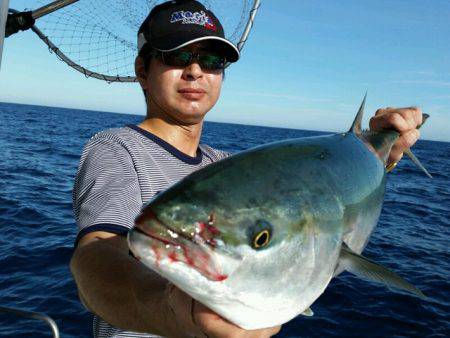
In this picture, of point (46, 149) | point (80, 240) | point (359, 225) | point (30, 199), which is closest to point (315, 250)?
point (359, 225)

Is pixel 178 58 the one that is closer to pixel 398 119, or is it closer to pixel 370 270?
pixel 398 119

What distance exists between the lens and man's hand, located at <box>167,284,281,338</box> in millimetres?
1544

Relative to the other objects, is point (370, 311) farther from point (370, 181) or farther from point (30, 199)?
point (30, 199)

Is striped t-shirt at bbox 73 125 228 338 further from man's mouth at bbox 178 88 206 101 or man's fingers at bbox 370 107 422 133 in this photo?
man's fingers at bbox 370 107 422 133

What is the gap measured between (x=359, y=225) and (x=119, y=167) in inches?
56.1

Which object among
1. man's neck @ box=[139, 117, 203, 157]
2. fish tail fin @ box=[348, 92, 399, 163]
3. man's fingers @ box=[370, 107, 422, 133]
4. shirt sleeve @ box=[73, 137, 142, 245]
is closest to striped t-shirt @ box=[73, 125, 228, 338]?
shirt sleeve @ box=[73, 137, 142, 245]

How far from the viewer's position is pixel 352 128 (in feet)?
10.6

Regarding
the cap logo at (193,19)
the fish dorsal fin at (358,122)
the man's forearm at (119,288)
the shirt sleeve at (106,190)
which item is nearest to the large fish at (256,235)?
the man's forearm at (119,288)

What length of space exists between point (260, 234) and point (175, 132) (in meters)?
1.91

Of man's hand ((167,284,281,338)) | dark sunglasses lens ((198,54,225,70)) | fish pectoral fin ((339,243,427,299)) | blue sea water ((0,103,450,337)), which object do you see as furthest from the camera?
blue sea water ((0,103,450,337))

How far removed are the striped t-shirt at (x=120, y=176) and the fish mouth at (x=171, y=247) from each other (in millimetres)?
716

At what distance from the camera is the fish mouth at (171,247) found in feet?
4.68

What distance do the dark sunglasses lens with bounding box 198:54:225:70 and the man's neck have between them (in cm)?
48

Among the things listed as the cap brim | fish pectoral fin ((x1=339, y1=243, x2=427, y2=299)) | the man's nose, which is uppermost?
the cap brim
